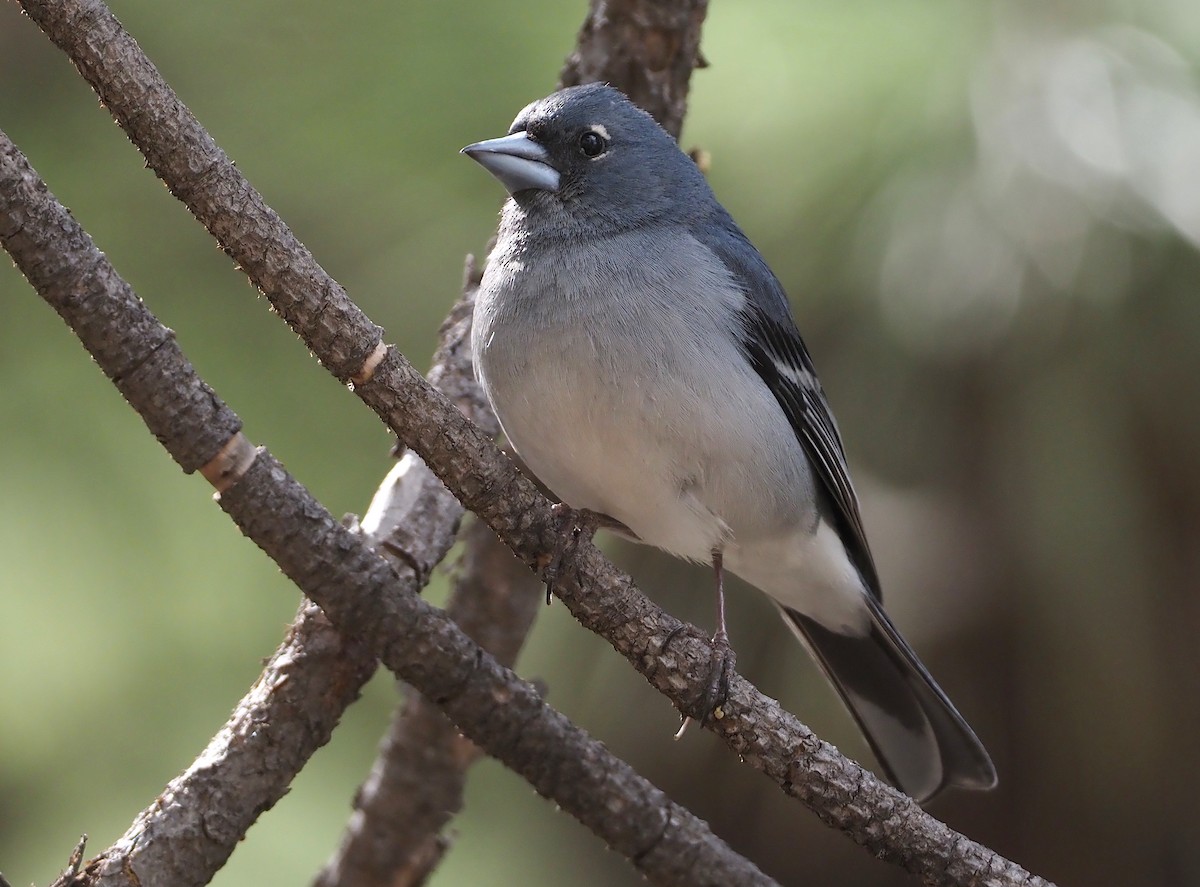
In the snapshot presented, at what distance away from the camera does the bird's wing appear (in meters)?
2.18

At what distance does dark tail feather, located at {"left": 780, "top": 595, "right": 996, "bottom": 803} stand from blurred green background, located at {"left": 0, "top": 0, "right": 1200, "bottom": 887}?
21 cm

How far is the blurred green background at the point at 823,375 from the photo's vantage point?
2244mm

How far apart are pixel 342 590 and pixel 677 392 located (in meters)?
0.61

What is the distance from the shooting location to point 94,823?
220cm

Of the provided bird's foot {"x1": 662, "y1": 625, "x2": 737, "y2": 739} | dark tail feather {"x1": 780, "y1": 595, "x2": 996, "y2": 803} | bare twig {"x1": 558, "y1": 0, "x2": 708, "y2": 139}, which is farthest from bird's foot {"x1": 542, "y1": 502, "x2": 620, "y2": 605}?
bare twig {"x1": 558, "y1": 0, "x2": 708, "y2": 139}

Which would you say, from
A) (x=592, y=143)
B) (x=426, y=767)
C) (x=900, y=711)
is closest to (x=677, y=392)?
(x=592, y=143)

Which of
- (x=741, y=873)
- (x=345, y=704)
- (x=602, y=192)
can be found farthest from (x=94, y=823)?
(x=602, y=192)

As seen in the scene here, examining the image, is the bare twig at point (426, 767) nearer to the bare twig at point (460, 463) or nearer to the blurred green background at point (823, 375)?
the blurred green background at point (823, 375)

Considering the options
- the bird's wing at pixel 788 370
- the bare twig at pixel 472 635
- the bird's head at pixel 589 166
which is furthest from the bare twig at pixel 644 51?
the bird's wing at pixel 788 370

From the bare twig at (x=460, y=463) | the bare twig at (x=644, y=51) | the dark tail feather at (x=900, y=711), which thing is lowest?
the bare twig at (x=460, y=463)

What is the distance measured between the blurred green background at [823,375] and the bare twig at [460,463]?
738 millimetres

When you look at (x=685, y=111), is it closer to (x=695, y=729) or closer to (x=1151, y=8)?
(x=1151, y=8)

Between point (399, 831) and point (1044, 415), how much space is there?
1570 mm

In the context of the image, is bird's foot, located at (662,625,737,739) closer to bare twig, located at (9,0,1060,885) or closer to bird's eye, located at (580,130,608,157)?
bare twig, located at (9,0,1060,885)
